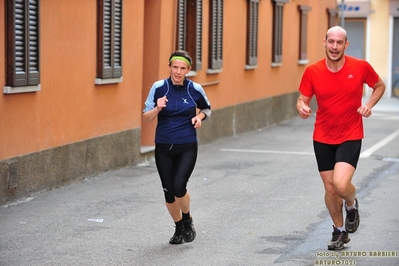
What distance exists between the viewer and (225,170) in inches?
600

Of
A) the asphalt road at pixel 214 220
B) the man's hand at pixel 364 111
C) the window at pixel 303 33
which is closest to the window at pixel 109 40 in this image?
the asphalt road at pixel 214 220

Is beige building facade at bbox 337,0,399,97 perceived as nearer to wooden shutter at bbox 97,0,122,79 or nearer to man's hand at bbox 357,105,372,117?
wooden shutter at bbox 97,0,122,79

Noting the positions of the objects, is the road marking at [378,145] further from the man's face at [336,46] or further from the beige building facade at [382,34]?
the beige building facade at [382,34]

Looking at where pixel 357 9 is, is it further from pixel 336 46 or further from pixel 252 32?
pixel 336 46

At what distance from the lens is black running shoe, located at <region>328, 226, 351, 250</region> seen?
8586 millimetres

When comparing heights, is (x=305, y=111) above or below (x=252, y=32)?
below

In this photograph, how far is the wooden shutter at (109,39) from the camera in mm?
14172

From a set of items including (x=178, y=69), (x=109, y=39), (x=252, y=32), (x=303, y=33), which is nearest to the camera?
(x=178, y=69)

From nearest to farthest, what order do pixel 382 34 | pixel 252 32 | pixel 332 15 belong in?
pixel 252 32
pixel 332 15
pixel 382 34

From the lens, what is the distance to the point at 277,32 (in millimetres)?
26297

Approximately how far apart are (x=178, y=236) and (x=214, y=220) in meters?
1.48

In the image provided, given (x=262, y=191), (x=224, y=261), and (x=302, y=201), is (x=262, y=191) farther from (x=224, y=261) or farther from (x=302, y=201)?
(x=224, y=261)

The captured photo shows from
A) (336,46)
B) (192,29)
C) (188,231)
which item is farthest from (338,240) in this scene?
(192,29)

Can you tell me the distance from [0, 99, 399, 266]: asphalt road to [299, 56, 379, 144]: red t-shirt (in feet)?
3.42
